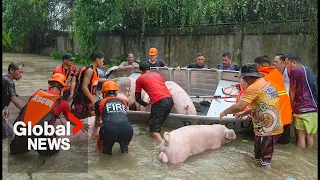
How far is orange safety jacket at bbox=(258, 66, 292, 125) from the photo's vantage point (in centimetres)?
535

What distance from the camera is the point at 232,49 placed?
11.3 m

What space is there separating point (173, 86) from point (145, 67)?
1.04 metres

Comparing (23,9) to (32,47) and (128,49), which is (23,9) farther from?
(128,49)

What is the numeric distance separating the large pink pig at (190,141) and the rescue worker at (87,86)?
2.02 m

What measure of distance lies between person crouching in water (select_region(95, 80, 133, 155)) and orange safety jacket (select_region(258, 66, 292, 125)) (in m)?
2.25

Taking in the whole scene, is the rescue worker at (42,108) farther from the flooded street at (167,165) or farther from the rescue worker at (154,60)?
the rescue worker at (154,60)

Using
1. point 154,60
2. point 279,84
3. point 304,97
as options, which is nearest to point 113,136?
point 279,84

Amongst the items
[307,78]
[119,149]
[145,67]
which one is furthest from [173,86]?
[307,78]

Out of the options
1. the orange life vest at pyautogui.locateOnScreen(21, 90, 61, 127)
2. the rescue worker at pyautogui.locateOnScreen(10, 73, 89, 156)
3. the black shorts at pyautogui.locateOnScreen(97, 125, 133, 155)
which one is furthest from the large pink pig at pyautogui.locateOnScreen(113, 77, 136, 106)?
the orange life vest at pyautogui.locateOnScreen(21, 90, 61, 127)

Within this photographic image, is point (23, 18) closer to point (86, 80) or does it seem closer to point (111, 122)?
point (86, 80)

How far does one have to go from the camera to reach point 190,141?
521 centimetres

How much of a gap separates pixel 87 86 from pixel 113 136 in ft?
5.26

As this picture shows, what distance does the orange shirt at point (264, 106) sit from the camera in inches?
179

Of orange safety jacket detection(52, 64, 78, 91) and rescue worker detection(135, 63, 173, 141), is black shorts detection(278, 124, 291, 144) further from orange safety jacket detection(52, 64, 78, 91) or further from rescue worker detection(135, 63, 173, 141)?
orange safety jacket detection(52, 64, 78, 91)
